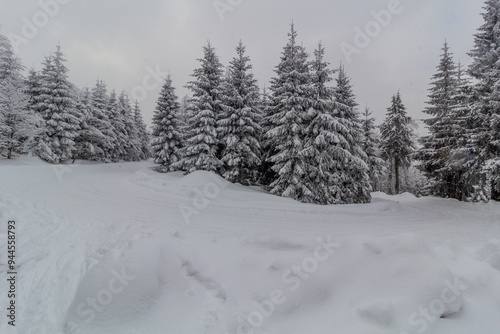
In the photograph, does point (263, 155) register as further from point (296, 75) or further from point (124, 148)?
point (124, 148)

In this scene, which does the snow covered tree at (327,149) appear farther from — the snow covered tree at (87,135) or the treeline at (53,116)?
the snow covered tree at (87,135)

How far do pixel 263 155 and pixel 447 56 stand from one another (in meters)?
17.8

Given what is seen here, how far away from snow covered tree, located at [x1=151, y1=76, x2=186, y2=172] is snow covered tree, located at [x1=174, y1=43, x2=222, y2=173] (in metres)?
3.96

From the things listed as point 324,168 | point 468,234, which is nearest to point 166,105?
point 324,168

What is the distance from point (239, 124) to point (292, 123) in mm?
4045

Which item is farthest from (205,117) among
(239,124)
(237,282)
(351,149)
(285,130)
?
(237,282)

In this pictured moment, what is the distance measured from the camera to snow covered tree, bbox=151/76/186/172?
25.3m

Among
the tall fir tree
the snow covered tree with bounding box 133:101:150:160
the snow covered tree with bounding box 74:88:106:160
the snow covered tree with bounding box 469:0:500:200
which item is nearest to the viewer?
the snow covered tree with bounding box 469:0:500:200

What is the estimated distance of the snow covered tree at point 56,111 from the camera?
25422 millimetres

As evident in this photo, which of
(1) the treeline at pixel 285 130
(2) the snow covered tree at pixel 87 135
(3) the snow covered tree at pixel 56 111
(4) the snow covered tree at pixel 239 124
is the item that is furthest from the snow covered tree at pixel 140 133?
(4) the snow covered tree at pixel 239 124

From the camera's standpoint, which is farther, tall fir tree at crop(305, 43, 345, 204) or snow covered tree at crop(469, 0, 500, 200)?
tall fir tree at crop(305, 43, 345, 204)

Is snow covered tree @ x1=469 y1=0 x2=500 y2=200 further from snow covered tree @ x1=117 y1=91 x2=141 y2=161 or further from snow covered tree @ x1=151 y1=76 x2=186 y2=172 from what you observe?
snow covered tree @ x1=117 y1=91 x2=141 y2=161

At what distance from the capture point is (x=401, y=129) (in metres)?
27.2

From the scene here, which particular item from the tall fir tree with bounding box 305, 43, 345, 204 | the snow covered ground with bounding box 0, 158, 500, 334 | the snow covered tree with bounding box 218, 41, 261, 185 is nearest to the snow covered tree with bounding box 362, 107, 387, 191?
the tall fir tree with bounding box 305, 43, 345, 204
